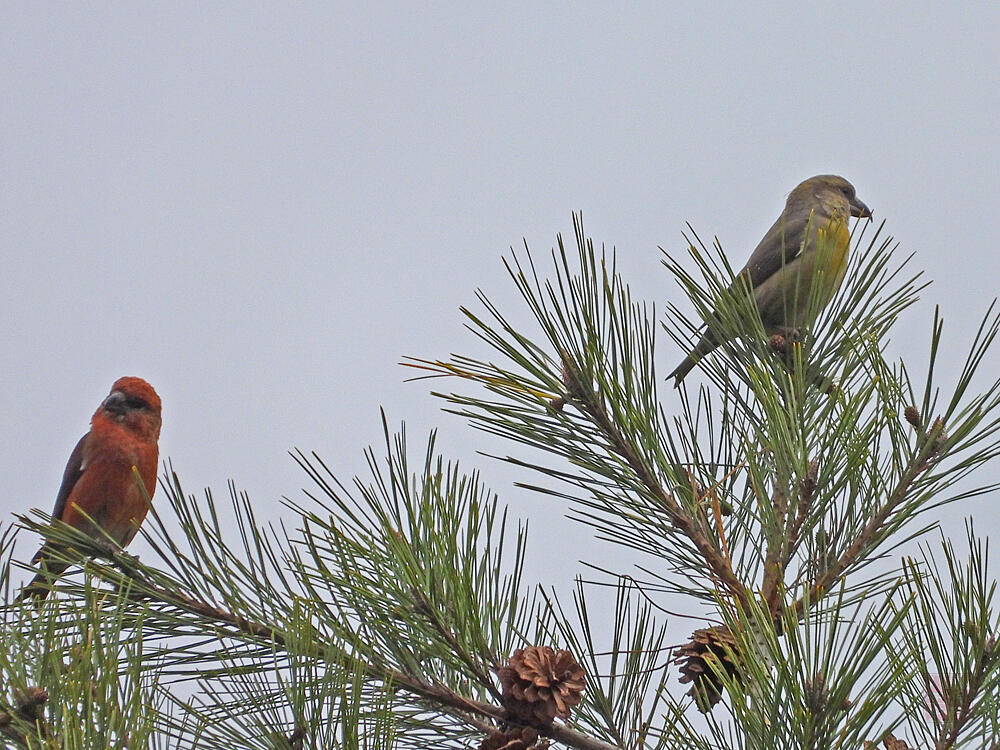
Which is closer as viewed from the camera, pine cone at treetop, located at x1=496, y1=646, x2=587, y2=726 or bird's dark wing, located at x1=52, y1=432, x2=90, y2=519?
pine cone at treetop, located at x1=496, y1=646, x2=587, y2=726

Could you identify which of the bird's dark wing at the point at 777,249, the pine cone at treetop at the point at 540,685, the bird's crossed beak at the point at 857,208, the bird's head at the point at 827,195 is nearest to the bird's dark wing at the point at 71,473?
the bird's dark wing at the point at 777,249

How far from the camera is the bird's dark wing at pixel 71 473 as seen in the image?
421 cm

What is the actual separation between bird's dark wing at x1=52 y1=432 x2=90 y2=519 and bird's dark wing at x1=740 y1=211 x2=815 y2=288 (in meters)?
2.63

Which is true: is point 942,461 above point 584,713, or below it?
above

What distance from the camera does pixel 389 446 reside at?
6.27ft

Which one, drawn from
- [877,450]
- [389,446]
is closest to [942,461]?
[877,450]

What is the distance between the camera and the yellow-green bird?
2.21m

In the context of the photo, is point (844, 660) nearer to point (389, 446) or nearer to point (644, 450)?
point (644, 450)

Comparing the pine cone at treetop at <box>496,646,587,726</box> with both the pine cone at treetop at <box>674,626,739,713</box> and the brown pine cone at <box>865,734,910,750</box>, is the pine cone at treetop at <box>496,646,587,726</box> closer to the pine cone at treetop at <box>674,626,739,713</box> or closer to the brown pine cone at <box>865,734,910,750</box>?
the pine cone at treetop at <box>674,626,739,713</box>

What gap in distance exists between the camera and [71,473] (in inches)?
167

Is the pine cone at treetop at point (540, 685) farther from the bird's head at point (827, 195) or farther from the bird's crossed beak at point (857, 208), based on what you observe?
the bird's crossed beak at point (857, 208)

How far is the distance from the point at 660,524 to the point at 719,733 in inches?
16.6

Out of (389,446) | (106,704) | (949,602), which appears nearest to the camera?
(106,704)

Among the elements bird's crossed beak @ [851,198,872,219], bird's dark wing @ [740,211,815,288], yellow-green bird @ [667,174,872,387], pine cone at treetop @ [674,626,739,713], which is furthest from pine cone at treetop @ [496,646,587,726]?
bird's crossed beak @ [851,198,872,219]
